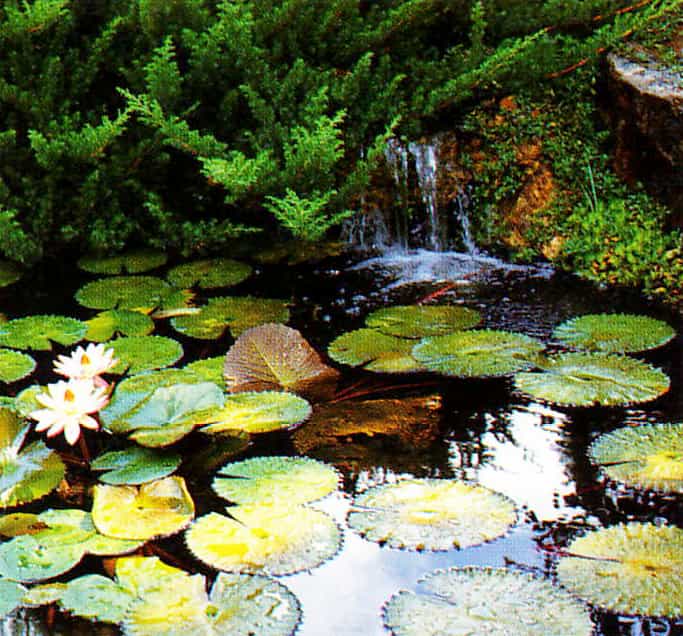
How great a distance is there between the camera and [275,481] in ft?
9.28

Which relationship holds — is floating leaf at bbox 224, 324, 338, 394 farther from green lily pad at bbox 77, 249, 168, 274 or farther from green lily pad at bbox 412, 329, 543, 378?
green lily pad at bbox 77, 249, 168, 274

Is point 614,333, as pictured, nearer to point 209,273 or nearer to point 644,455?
point 644,455

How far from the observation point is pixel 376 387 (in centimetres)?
346

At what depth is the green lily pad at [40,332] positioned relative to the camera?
12.3ft

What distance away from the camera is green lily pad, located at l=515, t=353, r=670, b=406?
128 inches

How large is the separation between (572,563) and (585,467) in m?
0.52

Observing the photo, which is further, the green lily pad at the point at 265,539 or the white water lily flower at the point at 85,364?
the white water lily flower at the point at 85,364

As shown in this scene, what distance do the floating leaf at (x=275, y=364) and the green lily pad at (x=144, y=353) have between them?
269 mm

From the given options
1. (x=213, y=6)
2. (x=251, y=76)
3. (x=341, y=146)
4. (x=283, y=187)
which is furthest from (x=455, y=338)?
(x=213, y=6)

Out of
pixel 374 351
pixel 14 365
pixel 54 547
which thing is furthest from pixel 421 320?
pixel 54 547

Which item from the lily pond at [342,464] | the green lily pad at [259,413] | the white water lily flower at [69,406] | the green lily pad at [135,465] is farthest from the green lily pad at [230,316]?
the white water lily flower at [69,406]

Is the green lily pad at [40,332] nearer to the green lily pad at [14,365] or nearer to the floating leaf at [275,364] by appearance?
the green lily pad at [14,365]

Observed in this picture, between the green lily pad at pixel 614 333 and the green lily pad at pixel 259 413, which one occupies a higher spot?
the green lily pad at pixel 259 413

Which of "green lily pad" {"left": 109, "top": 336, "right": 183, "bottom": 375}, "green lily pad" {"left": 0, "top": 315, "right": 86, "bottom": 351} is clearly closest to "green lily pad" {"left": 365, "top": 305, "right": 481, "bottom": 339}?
"green lily pad" {"left": 109, "top": 336, "right": 183, "bottom": 375}
